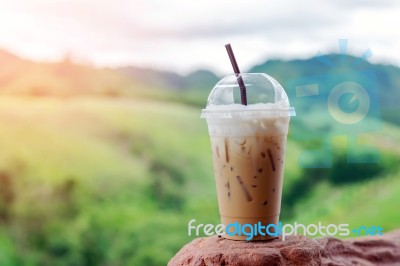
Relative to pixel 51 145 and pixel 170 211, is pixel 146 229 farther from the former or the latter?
pixel 51 145

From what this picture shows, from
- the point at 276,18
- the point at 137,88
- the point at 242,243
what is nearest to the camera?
the point at 242,243

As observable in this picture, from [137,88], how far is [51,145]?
1.91 ft

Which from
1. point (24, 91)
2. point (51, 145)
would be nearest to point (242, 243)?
point (51, 145)

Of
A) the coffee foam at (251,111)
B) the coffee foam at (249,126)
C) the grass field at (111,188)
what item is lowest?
the grass field at (111,188)

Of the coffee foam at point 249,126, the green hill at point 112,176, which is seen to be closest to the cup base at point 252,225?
the coffee foam at point 249,126

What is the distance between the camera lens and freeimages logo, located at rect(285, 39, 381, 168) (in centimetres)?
313

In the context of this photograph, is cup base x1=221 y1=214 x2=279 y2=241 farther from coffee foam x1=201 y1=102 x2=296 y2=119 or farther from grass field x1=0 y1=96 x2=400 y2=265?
grass field x1=0 y1=96 x2=400 y2=265

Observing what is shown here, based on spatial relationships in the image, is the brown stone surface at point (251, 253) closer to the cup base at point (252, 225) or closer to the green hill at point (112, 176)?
the cup base at point (252, 225)

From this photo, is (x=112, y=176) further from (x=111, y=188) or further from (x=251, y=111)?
(x=251, y=111)

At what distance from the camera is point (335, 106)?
3.19 m

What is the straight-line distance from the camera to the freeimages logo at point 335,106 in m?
3.13

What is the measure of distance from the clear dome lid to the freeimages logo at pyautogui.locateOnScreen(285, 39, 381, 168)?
1455 mm

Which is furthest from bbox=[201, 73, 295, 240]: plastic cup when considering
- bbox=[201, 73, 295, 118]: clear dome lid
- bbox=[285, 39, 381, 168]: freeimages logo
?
bbox=[285, 39, 381, 168]: freeimages logo

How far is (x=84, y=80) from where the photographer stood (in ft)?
10.8
